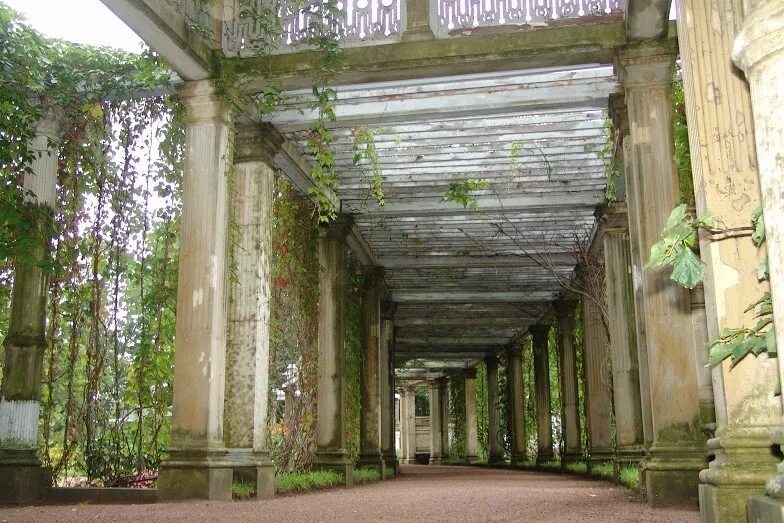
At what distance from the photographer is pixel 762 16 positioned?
8.89ft

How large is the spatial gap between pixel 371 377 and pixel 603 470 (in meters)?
4.97

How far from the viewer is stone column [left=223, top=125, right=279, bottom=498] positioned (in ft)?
27.2

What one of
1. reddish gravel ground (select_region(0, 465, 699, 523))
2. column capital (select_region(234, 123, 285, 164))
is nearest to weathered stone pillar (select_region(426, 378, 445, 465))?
column capital (select_region(234, 123, 285, 164))

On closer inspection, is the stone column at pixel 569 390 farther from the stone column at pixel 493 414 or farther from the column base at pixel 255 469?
the column base at pixel 255 469

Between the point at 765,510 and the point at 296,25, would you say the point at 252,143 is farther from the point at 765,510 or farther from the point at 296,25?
the point at 765,510

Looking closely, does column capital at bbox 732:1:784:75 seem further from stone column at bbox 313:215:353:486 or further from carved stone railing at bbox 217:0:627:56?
stone column at bbox 313:215:353:486

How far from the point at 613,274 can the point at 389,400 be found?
9.01 metres

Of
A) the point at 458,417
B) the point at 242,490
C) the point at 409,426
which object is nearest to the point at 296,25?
the point at 242,490

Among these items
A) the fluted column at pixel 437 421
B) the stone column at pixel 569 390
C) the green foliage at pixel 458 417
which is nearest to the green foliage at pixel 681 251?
the stone column at pixel 569 390

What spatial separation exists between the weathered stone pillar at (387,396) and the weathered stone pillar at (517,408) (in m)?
5.85

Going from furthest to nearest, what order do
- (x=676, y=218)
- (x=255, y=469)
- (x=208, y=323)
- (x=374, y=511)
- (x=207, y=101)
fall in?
(x=255, y=469)
(x=207, y=101)
(x=208, y=323)
(x=374, y=511)
(x=676, y=218)

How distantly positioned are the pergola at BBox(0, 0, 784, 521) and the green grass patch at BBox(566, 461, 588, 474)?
493 centimetres

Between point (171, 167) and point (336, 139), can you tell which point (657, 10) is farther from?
point (171, 167)

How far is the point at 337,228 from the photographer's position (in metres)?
13.2
